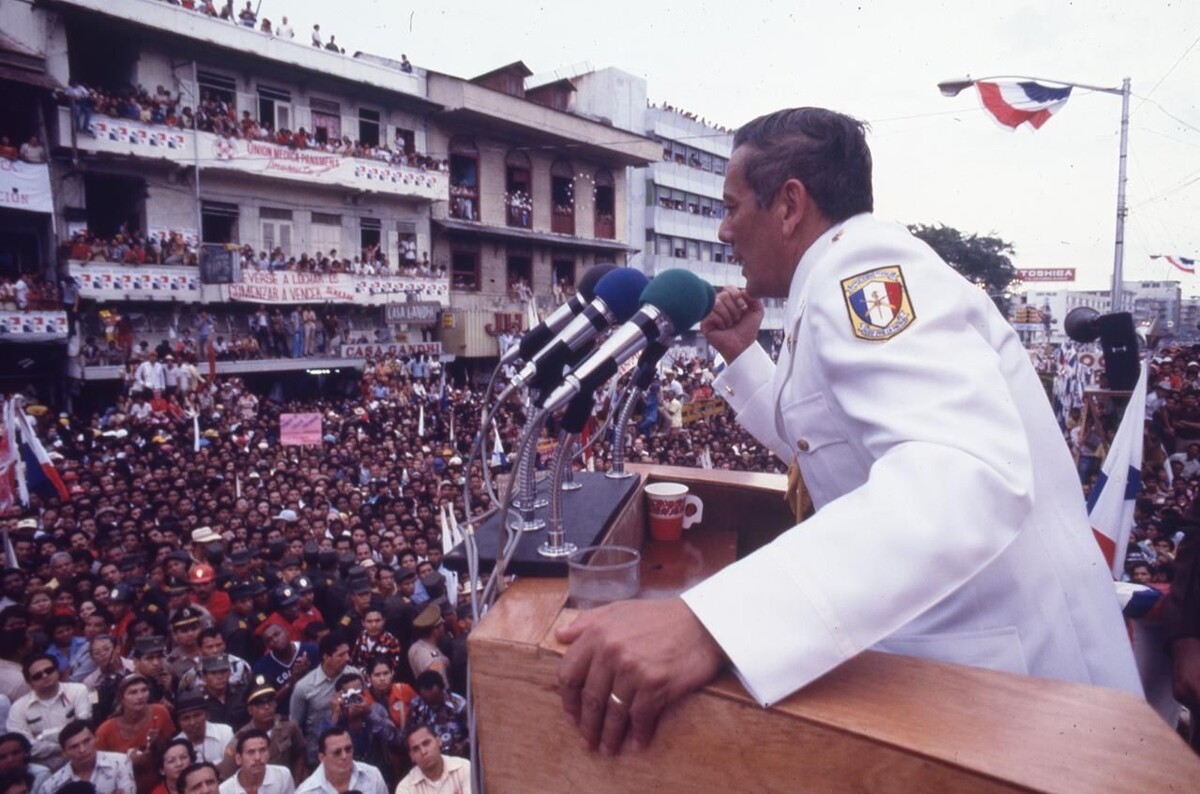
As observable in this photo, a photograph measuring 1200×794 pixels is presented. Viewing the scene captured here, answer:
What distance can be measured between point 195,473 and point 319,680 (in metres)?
6.99

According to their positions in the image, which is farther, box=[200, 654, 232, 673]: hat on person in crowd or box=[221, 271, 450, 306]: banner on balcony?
box=[221, 271, 450, 306]: banner on balcony

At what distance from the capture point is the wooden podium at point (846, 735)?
0.78m

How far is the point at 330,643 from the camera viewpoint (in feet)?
18.3

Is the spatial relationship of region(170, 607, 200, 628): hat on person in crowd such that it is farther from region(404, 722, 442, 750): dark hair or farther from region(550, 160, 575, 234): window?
region(550, 160, 575, 234): window

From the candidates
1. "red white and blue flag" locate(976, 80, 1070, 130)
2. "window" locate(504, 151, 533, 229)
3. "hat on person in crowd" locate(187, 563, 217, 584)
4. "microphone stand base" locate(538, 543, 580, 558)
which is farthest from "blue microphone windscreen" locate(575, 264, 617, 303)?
"window" locate(504, 151, 533, 229)

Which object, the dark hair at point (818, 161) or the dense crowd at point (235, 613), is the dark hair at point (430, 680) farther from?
the dark hair at point (818, 161)

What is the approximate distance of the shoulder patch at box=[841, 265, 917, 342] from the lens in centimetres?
110

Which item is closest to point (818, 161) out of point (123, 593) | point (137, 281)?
point (123, 593)

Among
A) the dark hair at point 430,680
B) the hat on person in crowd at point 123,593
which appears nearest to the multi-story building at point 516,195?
the hat on person in crowd at point 123,593

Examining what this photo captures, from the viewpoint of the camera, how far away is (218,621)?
6.86m

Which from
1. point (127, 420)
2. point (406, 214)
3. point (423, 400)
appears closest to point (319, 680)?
point (127, 420)

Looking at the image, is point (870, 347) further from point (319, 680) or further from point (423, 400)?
point (423, 400)

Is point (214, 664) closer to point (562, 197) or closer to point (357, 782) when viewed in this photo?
point (357, 782)

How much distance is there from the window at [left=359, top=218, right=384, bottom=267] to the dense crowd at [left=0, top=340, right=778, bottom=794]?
10.8m
